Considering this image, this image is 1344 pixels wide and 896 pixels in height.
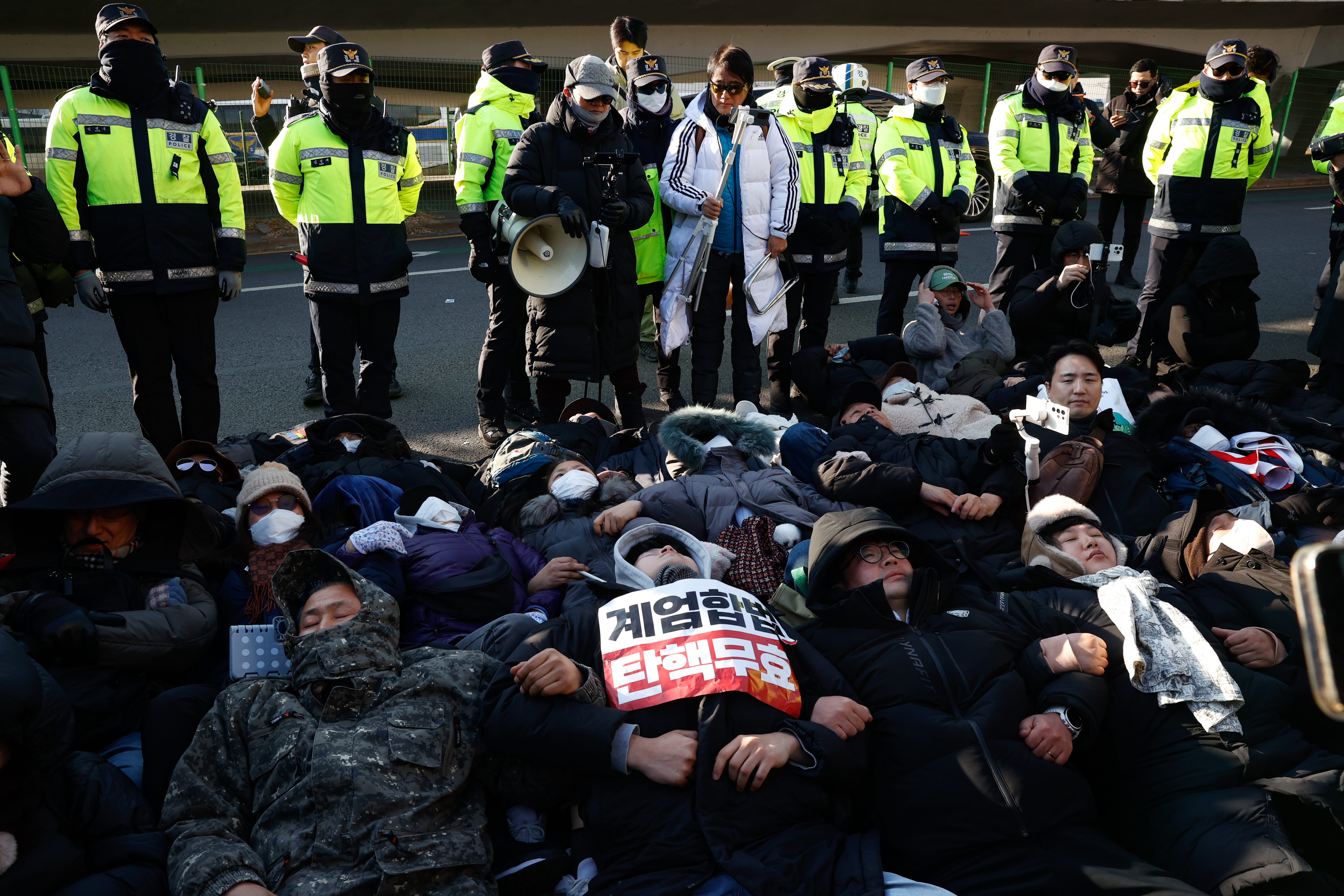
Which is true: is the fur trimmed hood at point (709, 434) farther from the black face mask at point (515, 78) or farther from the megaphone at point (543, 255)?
the black face mask at point (515, 78)

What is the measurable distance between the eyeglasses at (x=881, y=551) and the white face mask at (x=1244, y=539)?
1342mm

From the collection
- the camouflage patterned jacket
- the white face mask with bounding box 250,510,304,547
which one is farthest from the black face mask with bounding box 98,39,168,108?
the camouflage patterned jacket

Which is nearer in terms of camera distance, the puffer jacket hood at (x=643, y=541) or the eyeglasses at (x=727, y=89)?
the puffer jacket hood at (x=643, y=541)

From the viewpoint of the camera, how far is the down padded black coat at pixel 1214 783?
267cm

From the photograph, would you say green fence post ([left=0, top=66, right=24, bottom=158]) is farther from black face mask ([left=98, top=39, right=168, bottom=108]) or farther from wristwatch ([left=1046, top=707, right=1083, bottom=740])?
wristwatch ([left=1046, top=707, right=1083, bottom=740])

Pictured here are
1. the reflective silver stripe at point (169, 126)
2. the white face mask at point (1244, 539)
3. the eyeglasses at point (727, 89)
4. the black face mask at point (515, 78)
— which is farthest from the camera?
A: the black face mask at point (515, 78)

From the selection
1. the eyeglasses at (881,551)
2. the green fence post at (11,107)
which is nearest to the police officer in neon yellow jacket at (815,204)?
the eyeglasses at (881,551)

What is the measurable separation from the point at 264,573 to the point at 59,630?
2.79ft

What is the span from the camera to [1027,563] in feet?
13.8

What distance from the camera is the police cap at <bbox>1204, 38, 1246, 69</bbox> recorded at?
7711 mm

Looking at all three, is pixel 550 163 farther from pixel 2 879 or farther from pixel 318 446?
pixel 2 879

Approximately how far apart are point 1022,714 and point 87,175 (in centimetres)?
503

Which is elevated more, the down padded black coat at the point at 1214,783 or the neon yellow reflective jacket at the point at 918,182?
the neon yellow reflective jacket at the point at 918,182

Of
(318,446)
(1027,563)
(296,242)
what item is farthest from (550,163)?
(296,242)
